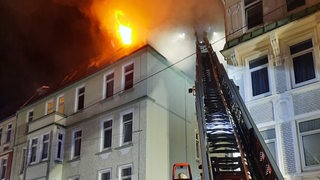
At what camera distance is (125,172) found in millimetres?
21281

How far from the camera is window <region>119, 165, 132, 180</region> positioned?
825 inches

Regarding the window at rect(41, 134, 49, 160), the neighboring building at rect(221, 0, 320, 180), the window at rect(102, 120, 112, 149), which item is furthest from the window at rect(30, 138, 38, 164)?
the neighboring building at rect(221, 0, 320, 180)

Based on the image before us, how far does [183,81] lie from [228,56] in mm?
10004

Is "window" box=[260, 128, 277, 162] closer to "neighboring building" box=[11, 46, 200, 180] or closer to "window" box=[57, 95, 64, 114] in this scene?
"neighboring building" box=[11, 46, 200, 180]

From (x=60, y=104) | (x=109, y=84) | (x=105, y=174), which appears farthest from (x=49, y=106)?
(x=105, y=174)

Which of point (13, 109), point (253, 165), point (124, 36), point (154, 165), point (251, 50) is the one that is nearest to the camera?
point (253, 165)

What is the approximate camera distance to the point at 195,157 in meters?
24.1

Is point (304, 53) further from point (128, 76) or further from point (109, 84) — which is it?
point (109, 84)

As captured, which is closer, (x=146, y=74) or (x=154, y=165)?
(x=154, y=165)

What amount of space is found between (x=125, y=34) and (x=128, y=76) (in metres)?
6.20

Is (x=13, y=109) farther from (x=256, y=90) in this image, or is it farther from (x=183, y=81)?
(x=256, y=90)

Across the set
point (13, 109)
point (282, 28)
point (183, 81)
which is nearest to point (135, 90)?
point (183, 81)

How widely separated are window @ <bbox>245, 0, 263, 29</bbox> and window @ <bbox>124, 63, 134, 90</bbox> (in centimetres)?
954

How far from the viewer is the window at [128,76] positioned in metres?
23.4
